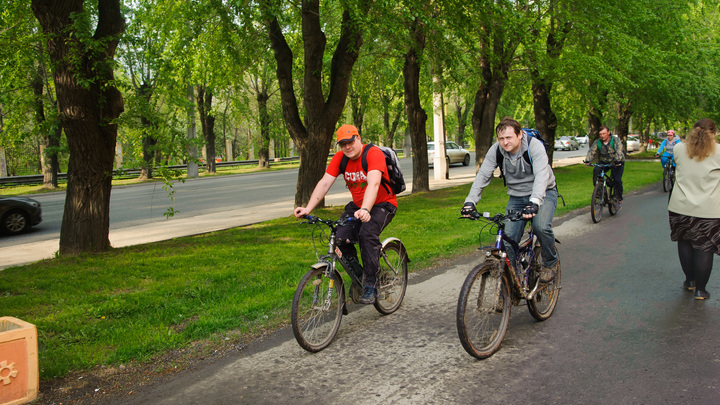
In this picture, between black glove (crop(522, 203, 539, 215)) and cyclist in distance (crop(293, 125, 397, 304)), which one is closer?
black glove (crop(522, 203, 539, 215))

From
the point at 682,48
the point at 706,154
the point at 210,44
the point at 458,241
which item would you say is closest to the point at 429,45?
the point at 210,44

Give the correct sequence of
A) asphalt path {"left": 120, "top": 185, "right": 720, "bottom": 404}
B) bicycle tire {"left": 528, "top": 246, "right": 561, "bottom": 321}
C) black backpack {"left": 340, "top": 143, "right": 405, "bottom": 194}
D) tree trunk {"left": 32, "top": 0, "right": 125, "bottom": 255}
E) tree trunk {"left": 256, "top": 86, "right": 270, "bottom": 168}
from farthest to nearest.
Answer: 1. tree trunk {"left": 256, "top": 86, "right": 270, "bottom": 168}
2. tree trunk {"left": 32, "top": 0, "right": 125, "bottom": 255}
3. black backpack {"left": 340, "top": 143, "right": 405, "bottom": 194}
4. bicycle tire {"left": 528, "top": 246, "right": 561, "bottom": 321}
5. asphalt path {"left": 120, "top": 185, "right": 720, "bottom": 404}

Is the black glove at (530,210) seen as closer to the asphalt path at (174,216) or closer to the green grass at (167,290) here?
the green grass at (167,290)

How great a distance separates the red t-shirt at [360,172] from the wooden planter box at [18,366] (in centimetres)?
283

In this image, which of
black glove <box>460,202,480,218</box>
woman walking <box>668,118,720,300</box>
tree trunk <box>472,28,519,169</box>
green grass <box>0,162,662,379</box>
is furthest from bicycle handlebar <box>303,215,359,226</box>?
tree trunk <box>472,28,519,169</box>

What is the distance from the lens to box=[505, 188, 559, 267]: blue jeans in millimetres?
5273

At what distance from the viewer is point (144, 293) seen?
6855 millimetres

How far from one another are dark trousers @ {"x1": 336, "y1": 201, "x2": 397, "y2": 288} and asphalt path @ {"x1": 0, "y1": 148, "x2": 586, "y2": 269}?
469 centimetres

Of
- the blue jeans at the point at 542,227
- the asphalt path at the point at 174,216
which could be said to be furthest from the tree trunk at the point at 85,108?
the blue jeans at the point at 542,227

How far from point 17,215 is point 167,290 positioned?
9.53 m

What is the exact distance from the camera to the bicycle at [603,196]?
1223 centimetres

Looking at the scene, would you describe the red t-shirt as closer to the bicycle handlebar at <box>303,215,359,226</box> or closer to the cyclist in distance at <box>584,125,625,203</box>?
the bicycle handlebar at <box>303,215,359,226</box>

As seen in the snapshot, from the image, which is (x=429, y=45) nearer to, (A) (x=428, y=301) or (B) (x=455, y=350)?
(A) (x=428, y=301)

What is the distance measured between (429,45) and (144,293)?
34.4 feet
